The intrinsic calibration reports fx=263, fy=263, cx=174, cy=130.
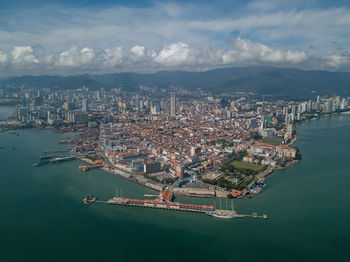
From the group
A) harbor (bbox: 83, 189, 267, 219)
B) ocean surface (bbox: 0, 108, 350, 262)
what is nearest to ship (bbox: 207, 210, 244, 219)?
harbor (bbox: 83, 189, 267, 219)

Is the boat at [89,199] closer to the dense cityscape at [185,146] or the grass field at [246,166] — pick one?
the dense cityscape at [185,146]

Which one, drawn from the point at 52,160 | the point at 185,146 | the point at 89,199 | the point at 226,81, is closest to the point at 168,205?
the point at 89,199

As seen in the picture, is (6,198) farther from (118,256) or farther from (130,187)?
(118,256)

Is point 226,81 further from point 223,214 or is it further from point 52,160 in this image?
point 223,214

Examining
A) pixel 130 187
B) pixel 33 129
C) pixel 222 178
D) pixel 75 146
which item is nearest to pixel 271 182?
pixel 222 178

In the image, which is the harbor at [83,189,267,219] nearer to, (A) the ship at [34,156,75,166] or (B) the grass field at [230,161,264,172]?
(B) the grass field at [230,161,264,172]

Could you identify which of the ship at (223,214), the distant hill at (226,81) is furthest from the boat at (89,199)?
the distant hill at (226,81)
